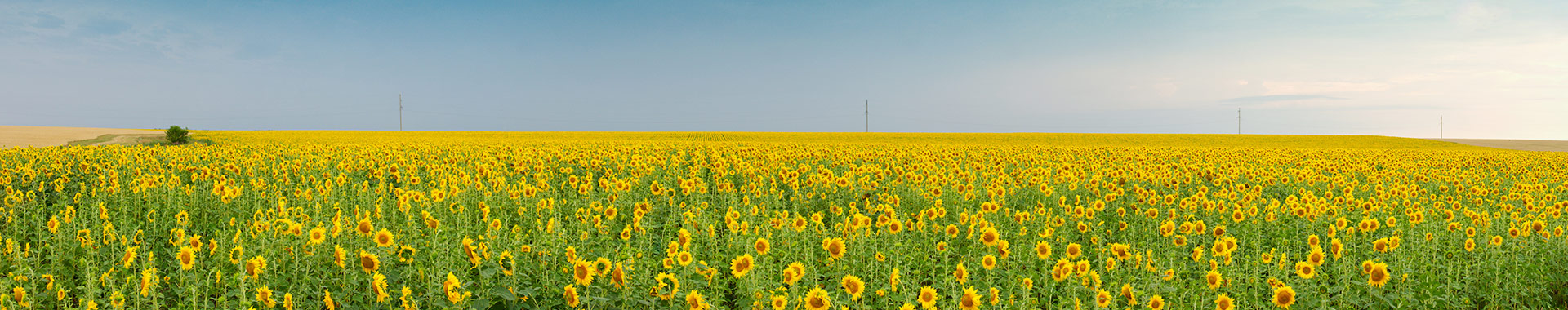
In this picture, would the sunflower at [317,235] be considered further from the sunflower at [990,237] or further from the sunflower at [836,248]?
the sunflower at [990,237]

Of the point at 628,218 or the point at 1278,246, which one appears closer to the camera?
the point at 1278,246

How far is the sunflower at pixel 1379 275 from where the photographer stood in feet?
16.8

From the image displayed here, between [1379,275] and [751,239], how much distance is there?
424cm

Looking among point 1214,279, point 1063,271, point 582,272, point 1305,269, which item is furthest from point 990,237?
point 582,272

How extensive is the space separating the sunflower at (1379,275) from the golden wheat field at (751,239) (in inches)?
0.7

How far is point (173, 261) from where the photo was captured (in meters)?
6.07

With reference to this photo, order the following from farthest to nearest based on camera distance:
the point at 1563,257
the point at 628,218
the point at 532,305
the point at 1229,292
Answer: the point at 628,218, the point at 1563,257, the point at 1229,292, the point at 532,305

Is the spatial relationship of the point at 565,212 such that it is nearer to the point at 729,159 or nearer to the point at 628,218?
the point at 628,218

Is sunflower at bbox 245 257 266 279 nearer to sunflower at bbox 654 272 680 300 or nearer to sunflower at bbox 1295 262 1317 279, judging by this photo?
sunflower at bbox 654 272 680 300

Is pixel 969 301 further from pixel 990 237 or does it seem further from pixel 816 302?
pixel 990 237

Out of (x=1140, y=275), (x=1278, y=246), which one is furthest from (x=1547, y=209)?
(x=1140, y=275)

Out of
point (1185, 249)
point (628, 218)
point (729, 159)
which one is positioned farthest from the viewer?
point (729, 159)

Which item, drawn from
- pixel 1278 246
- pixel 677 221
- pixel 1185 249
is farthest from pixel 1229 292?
pixel 677 221

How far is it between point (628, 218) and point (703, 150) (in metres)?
9.96
